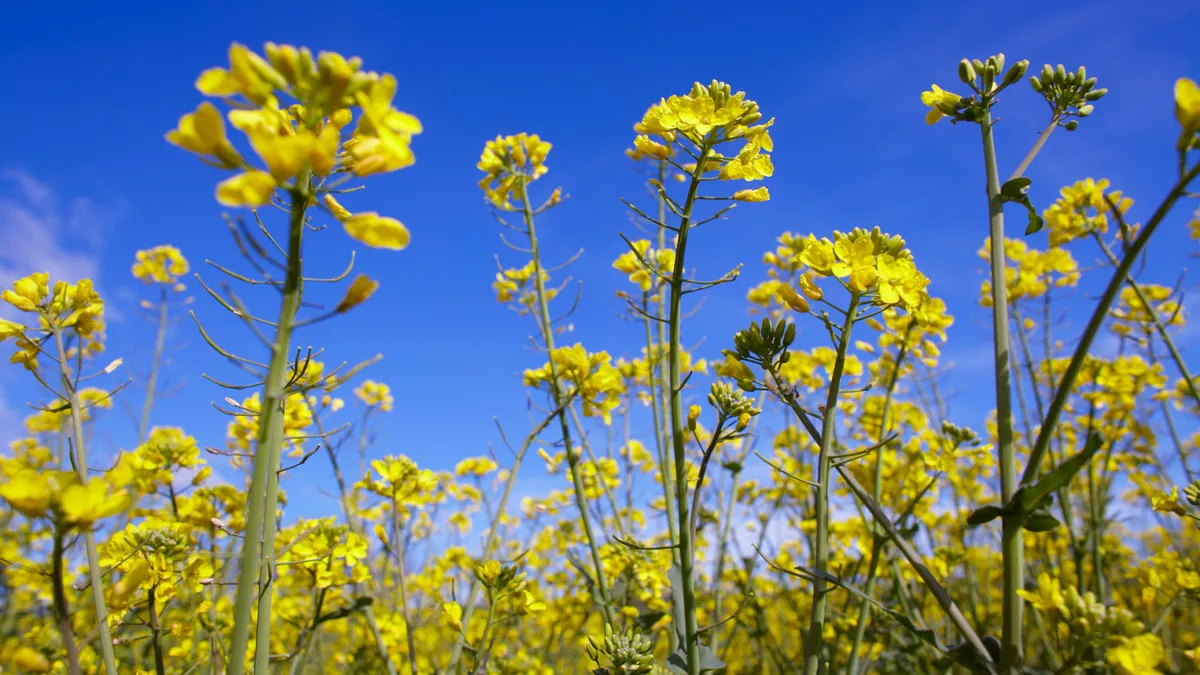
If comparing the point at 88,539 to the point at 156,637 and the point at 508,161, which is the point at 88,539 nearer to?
the point at 156,637

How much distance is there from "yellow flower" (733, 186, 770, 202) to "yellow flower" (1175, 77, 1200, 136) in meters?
1.07

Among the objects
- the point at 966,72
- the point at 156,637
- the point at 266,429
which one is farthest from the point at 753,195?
the point at 156,637

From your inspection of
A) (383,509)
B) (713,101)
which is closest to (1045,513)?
(713,101)

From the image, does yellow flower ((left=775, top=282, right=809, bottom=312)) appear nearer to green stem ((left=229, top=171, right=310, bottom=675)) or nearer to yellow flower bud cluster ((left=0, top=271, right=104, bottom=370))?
green stem ((left=229, top=171, right=310, bottom=675))

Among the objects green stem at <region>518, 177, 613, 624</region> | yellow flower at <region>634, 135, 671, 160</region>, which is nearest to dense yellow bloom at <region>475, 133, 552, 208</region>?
green stem at <region>518, 177, 613, 624</region>

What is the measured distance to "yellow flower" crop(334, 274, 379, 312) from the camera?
1.25 meters

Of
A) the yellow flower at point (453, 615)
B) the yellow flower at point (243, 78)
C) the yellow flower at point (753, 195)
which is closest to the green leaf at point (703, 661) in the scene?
the yellow flower at point (453, 615)

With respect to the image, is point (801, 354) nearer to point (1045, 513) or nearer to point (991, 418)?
point (1045, 513)

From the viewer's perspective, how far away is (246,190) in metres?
1.11

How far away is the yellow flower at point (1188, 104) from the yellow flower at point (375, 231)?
1.59 meters

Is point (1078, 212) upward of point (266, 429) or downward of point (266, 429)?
upward

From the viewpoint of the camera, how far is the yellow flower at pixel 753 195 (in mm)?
2182

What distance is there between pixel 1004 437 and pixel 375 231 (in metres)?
1.53

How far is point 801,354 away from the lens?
498 cm
